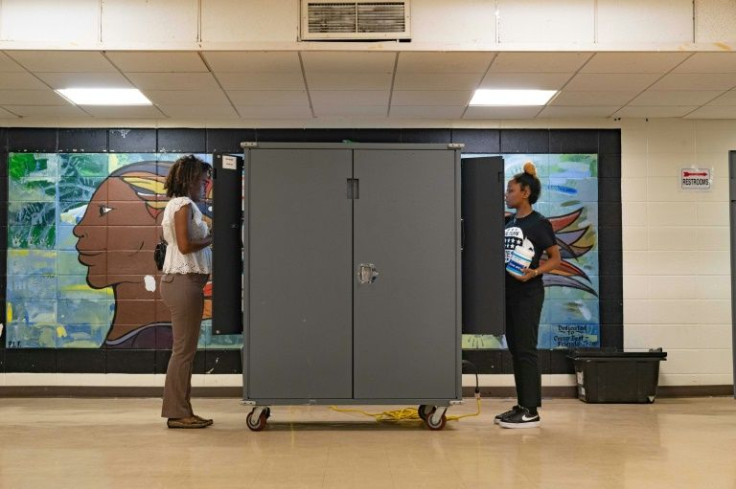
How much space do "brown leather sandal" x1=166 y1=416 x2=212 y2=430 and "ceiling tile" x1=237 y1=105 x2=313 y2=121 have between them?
9.12 feet

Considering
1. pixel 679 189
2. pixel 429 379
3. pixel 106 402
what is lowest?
pixel 106 402

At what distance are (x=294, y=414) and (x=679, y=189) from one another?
401 cm

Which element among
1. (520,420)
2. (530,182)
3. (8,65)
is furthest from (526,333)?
(8,65)

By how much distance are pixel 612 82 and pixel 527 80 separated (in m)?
0.64

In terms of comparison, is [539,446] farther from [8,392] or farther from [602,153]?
[8,392]

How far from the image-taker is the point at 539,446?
498 cm

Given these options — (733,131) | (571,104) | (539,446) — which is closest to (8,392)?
(539,446)

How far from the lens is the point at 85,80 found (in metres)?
6.31

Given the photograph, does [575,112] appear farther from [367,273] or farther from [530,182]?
[367,273]

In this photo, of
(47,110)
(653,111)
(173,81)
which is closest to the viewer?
(173,81)

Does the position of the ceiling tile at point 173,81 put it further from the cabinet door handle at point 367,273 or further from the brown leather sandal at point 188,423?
the brown leather sandal at point 188,423

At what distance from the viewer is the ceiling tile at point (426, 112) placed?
23.7 ft

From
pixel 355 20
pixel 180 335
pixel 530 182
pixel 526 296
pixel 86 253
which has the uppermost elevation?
pixel 355 20

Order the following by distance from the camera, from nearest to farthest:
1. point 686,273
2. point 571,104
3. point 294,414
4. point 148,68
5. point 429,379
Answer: point 429,379, point 148,68, point 294,414, point 571,104, point 686,273
